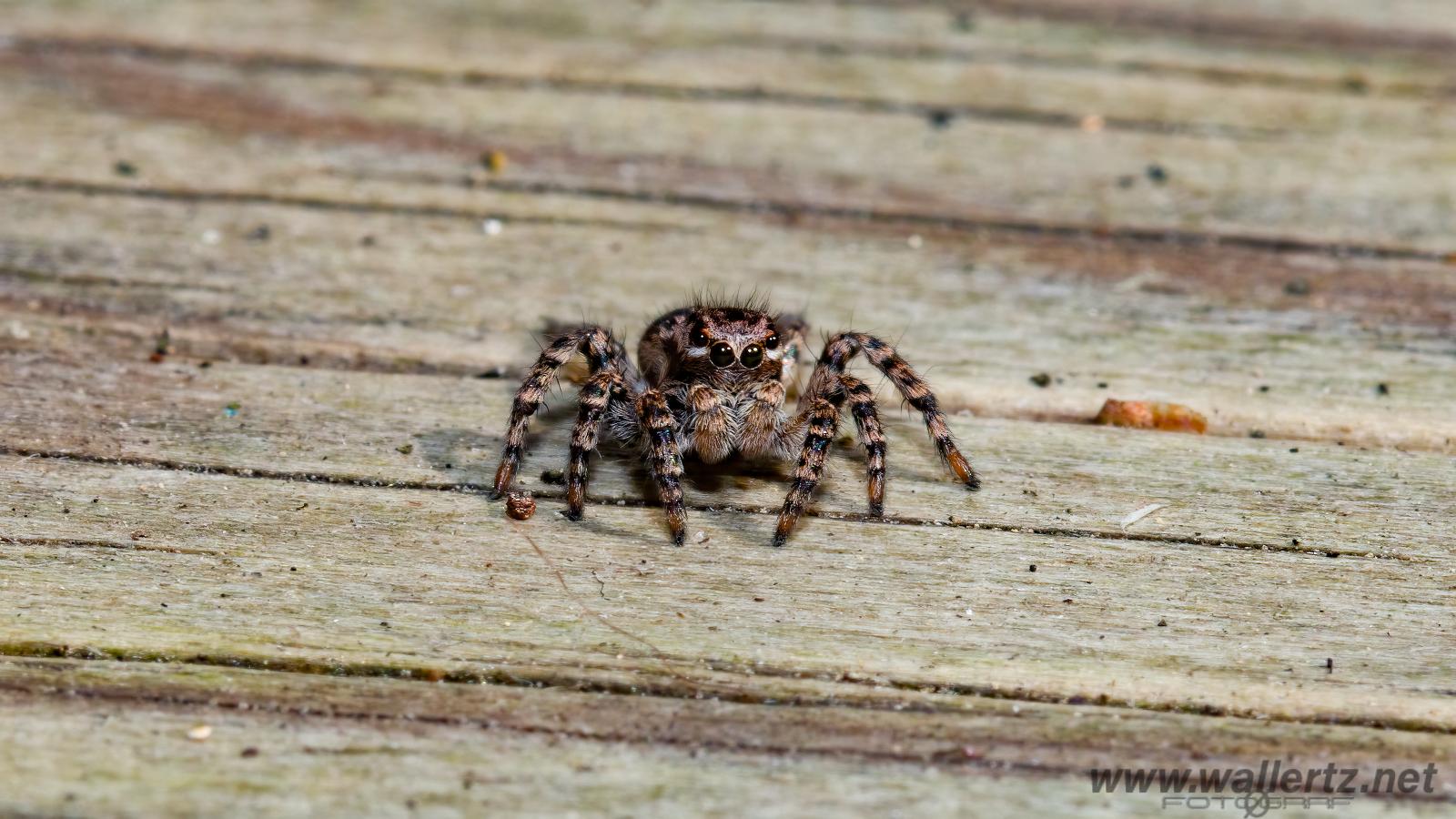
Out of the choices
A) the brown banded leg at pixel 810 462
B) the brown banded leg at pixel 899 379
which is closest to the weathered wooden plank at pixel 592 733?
the brown banded leg at pixel 810 462

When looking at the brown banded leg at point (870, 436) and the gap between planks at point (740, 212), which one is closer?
the brown banded leg at point (870, 436)

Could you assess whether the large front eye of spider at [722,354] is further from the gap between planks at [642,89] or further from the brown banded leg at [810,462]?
the gap between planks at [642,89]

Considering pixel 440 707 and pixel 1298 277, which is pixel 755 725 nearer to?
pixel 440 707

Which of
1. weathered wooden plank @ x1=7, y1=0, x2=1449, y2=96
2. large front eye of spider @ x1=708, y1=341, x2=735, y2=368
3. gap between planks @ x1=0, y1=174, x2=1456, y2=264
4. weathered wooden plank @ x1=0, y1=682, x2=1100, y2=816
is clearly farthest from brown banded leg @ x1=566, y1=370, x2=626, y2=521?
weathered wooden plank @ x1=7, y1=0, x2=1449, y2=96

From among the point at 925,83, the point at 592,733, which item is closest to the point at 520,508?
the point at 592,733

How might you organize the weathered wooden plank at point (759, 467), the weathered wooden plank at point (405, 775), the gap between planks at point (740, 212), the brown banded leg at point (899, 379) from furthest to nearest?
the gap between planks at point (740, 212) < the brown banded leg at point (899, 379) < the weathered wooden plank at point (759, 467) < the weathered wooden plank at point (405, 775)

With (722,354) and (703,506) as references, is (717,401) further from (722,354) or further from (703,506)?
(703,506)

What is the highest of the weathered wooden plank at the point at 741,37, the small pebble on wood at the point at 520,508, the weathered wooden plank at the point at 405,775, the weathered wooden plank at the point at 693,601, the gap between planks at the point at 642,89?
the weathered wooden plank at the point at 741,37

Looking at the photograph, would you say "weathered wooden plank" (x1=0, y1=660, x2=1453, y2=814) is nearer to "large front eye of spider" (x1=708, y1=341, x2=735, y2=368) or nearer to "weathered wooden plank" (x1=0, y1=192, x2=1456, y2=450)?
"large front eye of spider" (x1=708, y1=341, x2=735, y2=368)
